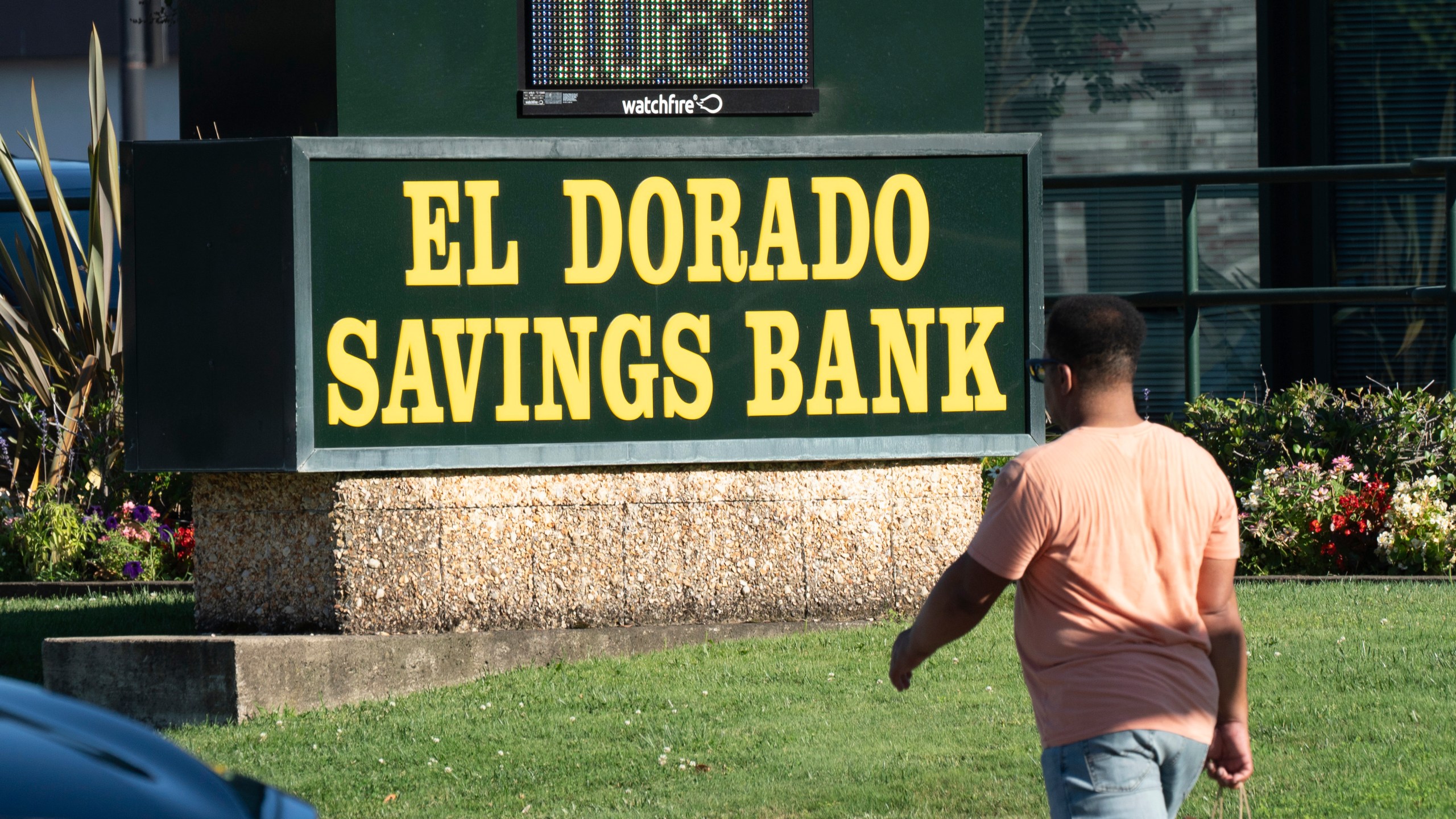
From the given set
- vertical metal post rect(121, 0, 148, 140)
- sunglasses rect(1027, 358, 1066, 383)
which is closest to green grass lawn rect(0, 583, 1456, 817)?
sunglasses rect(1027, 358, 1066, 383)

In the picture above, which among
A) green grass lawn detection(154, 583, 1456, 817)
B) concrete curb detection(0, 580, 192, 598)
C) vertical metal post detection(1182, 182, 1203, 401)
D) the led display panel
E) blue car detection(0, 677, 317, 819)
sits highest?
the led display panel

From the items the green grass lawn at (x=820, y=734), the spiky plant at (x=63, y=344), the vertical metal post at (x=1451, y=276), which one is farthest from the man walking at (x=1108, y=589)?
the spiky plant at (x=63, y=344)

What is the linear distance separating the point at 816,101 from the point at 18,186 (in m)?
5.15

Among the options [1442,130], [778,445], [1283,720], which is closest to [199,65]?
[778,445]

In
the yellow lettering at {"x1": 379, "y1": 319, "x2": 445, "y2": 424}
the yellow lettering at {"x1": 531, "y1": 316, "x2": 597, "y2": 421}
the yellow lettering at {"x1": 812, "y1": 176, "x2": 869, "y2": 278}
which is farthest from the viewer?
the yellow lettering at {"x1": 812, "y1": 176, "x2": 869, "y2": 278}

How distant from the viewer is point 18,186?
10.1 metres

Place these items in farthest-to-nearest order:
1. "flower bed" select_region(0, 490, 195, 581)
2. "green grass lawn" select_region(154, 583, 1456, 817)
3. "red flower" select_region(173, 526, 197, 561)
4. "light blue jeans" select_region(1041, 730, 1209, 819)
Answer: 1. "red flower" select_region(173, 526, 197, 561)
2. "flower bed" select_region(0, 490, 195, 581)
3. "green grass lawn" select_region(154, 583, 1456, 817)
4. "light blue jeans" select_region(1041, 730, 1209, 819)

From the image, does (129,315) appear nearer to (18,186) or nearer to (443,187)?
(443,187)

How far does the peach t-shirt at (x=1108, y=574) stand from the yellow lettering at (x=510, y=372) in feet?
14.1

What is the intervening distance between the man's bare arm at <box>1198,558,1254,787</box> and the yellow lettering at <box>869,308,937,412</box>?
13.8 ft

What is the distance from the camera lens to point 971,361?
7.93 meters

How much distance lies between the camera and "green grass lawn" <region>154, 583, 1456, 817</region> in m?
5.43

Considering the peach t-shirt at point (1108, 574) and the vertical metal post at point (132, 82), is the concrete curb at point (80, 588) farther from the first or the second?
the vertical metal post at point (132, 82)

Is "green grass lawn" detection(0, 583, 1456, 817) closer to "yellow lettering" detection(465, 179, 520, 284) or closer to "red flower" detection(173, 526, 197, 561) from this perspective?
"yellow lettering" detection(465, 179, 520, 284)
